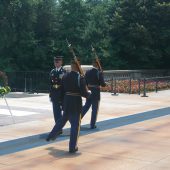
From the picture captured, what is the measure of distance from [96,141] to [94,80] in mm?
1888

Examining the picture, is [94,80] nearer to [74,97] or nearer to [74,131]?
[74,97]

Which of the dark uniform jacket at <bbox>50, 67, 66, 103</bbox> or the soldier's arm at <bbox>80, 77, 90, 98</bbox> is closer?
the soldier's arm at <bbox>80, 77, 90, 98</bbox>

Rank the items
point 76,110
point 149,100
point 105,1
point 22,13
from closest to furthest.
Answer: point 76,110, point 149,100, point 22,13, point 105,1

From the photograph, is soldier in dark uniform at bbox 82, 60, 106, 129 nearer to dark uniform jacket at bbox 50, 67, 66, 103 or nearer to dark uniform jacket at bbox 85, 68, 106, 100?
dark uniform jacket at bbox 85, 68, 106, 100

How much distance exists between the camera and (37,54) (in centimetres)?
3969

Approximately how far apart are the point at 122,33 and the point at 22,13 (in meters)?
8.13

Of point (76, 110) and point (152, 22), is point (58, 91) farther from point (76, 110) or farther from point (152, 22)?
point (152, 22)

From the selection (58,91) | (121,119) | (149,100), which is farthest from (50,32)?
(58,91)

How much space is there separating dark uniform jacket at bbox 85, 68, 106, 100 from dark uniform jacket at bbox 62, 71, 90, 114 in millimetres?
2539

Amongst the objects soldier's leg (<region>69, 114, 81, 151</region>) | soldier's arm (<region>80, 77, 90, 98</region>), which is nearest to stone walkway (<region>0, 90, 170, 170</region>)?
soldier's leg (<region>69, 114, 81, 151</region>)

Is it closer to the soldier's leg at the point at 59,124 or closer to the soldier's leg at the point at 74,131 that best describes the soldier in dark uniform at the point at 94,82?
the soldier's leg at the point at 59,124

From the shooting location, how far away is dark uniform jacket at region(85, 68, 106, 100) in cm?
1199

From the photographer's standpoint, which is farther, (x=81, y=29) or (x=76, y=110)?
(x=81, y=29)

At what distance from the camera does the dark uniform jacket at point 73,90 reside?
941cm
